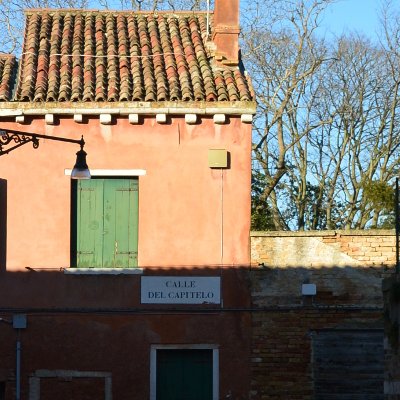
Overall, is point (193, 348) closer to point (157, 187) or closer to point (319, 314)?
point (319, 314)

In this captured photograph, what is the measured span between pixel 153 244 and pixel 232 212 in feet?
4.71

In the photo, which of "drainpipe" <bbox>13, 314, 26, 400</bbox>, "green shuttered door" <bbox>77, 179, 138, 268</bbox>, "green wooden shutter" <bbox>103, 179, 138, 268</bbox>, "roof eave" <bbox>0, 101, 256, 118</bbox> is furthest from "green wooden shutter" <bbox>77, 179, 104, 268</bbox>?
"drainpipe" <bbox>13, 314, 26, 400</bbox>

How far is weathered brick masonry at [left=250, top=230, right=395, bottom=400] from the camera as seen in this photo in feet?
64.0

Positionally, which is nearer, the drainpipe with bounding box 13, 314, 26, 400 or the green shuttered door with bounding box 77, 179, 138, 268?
the drainpipe with bounding box 13, 314, 26, 400

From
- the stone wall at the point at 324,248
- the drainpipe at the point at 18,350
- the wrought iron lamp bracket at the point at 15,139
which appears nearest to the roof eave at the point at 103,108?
the stone wall at the point at 324,248

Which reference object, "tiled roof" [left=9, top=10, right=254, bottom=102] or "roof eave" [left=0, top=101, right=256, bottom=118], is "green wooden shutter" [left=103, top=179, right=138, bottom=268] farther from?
"tiled roof" [left=9, top=10, right=254, bottom=102]

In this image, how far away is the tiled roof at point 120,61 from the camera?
20.0m

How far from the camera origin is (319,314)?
19.5m

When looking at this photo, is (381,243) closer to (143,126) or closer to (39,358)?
(143,126)

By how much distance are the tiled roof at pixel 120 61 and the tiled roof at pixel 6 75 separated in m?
0.19

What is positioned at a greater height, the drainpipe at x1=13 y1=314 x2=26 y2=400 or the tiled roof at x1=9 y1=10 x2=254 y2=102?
the tiled roof at x1=9 y1=10 x2=254 y2=102

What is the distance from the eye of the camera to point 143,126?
65.2ft

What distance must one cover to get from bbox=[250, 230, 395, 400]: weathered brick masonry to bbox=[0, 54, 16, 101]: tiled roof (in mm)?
4871

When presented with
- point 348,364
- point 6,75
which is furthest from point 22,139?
point 348,364
